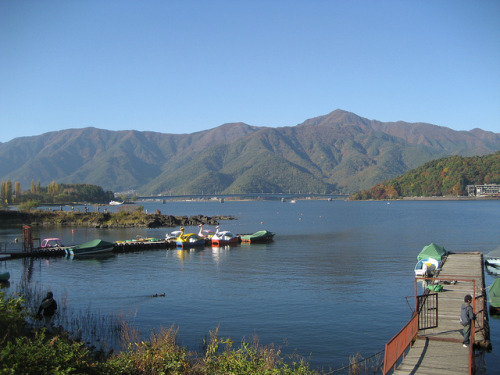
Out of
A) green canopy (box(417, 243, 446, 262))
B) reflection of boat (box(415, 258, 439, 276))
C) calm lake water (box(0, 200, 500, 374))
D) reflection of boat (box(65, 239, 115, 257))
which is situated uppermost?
green canopy (box(417, 243, 446, 262))

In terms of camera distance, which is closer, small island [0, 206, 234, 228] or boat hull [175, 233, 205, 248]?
boat hull [175, 233, 205, 248]

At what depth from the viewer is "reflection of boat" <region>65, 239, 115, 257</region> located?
53.2 meters

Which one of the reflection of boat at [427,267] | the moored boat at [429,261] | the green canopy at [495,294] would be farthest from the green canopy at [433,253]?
the green canopy at [495,294]

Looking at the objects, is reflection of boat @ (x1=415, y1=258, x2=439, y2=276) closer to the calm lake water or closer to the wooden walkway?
the calm lake water

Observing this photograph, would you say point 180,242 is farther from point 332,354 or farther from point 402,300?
point 332,354

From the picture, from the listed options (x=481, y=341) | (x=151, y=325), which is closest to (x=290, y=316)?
(x=151, y=325)

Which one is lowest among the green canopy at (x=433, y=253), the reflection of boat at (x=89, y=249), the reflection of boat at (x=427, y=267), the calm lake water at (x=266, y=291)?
the calm lake water at (x=266, y=291)

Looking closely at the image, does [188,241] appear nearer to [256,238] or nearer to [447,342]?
[256,238]

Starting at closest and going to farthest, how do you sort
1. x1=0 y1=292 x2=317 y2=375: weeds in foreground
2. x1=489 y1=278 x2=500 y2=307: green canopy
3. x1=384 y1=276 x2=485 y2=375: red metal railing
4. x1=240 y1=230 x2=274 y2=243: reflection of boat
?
x1=0 y1=292 x2=317 y2=375: weeds in foreground < x1=384 y1=276 x2=485 y2=375: red metal railing < x1=489 y1=278 x2=500 y2=307: green canopy < x1=240 y1=230 x2=274 y2=243: reflection of boat

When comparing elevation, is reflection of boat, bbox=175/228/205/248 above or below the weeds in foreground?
below

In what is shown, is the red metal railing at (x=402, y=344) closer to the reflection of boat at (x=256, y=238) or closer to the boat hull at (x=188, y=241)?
the boat hull at (x=188, y=241)

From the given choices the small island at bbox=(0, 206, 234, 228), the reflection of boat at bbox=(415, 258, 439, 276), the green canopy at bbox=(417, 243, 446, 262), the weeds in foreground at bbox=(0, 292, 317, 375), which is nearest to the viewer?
the weeds in foreground at bbox=(0, 292, 317, 375)

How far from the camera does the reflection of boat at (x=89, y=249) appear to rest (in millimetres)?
53250

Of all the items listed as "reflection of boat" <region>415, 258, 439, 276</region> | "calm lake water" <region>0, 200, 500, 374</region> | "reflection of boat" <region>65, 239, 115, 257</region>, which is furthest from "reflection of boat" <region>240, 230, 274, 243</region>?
"reflection of boat" <region>415, 258, 439, 276</region>
